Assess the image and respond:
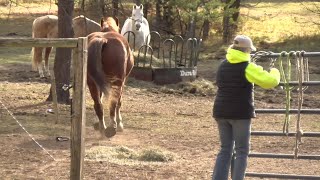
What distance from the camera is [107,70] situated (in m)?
9.62

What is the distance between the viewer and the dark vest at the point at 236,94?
20.2 feet

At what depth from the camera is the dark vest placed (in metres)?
6.16

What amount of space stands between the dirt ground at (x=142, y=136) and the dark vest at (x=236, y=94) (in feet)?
4.60

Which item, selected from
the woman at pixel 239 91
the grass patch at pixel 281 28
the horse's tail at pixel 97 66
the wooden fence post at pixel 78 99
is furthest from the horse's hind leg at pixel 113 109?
the grass patch at pixel 281 28

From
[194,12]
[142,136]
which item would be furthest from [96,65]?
[194,12]

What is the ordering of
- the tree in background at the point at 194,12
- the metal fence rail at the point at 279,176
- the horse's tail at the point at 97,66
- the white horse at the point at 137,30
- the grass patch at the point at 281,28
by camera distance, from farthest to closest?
1. the grass patch at the point at 281,28
2. the tree in background at the point at 194,12
3. the white horse at the point at 137,30
4. the horse's tail at the point at 97,66
5. the metal fence rail at the point at 279,176

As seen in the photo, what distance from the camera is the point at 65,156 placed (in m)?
8.19

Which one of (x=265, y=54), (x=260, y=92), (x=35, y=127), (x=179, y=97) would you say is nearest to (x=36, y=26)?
(x=179, y=97)

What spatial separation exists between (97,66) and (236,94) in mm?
3375

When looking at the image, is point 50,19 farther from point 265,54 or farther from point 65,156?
point 265,54

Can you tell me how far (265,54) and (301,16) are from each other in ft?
103

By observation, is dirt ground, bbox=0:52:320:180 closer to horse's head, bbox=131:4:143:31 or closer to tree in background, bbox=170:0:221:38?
horse's head, bbox=131:4:143:31

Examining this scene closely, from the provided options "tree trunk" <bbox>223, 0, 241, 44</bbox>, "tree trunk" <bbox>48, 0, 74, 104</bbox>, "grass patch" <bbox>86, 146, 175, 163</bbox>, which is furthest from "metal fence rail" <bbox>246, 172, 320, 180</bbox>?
"tree trunk" <bbox>223, 0, 241, 44</bbox>

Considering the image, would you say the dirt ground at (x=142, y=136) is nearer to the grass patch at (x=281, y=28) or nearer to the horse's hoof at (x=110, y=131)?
the horse's hoof at (x=110, y=131)
